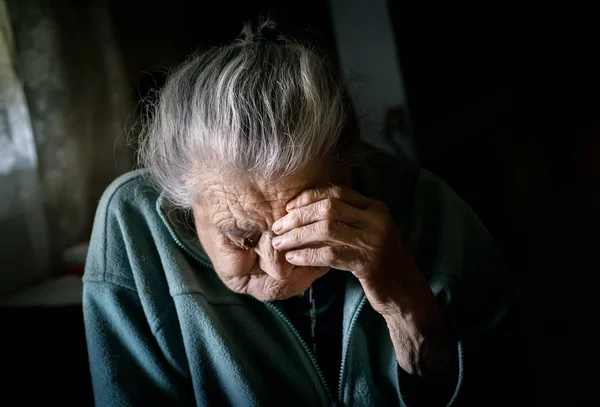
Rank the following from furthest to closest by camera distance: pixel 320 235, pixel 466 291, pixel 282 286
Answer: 1. pixel 466 291
2. pixel 282 286
3. pixel 320 235

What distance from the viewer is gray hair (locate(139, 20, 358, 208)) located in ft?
2.51

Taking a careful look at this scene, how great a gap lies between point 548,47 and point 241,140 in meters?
0.76

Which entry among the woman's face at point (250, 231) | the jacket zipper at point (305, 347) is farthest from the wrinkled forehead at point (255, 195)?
the jacket zipper at point (305, 347)

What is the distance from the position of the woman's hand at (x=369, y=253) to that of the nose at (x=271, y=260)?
0.08ft

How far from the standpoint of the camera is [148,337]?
94 centimetres

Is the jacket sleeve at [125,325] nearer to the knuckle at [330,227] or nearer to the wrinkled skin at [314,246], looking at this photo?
the wrinkled skin at [314,246]

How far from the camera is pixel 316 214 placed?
29.4 inches

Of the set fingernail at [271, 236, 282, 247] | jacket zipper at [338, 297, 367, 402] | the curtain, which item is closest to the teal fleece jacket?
jacket zipper at [338, 297, 367, 402]

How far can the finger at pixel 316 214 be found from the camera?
0.75 metres

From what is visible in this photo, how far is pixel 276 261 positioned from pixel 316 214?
5.3 inches

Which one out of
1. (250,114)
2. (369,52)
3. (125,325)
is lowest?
(125,325)

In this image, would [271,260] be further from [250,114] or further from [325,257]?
[250,114]

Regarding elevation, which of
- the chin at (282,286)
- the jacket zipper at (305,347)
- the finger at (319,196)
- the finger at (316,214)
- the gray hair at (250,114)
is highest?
the gray hair at (250,114)

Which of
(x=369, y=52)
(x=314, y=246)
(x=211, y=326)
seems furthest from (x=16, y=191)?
(x=369, y=52)
